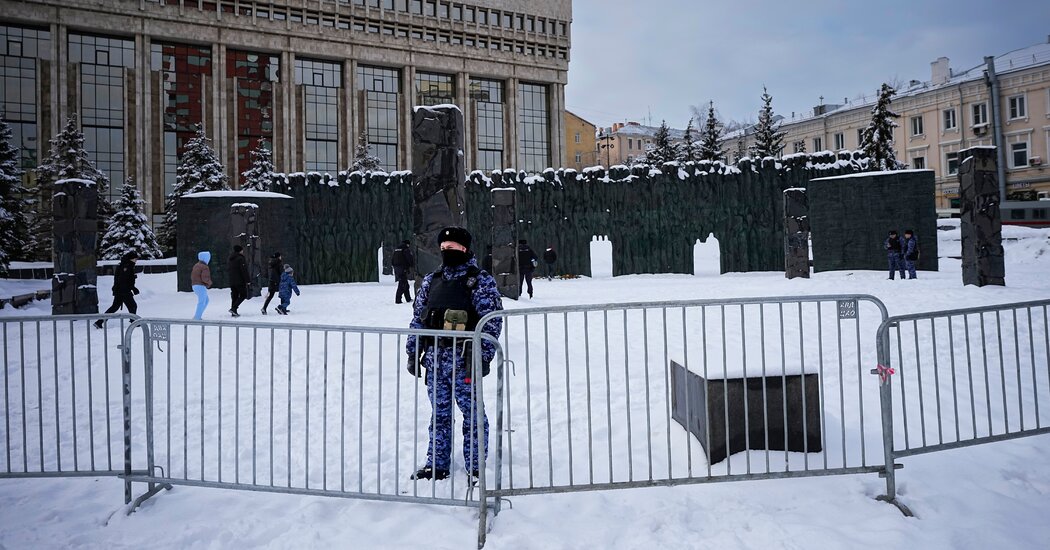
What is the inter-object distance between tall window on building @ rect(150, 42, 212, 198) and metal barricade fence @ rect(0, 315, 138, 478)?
147 feet

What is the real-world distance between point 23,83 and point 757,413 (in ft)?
188

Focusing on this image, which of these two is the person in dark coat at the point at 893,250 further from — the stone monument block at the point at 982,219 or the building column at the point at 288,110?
the building column at the point at 288,110

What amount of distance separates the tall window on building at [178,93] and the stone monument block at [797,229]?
150 feet

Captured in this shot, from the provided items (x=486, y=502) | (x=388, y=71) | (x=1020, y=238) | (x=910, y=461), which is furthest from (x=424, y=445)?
(x=388, y=71)

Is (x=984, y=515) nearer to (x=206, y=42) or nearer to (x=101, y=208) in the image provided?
(x=101, y=208)

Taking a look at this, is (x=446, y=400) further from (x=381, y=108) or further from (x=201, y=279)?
(x=381, y=108)

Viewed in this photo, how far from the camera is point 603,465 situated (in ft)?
14.6

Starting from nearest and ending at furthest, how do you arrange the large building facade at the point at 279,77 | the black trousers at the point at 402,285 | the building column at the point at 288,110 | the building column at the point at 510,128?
the black trousers at the point at 402,285, the large building facade at the point at 279,77, the building column at the point at 288,110, the building column at the point at 510,128

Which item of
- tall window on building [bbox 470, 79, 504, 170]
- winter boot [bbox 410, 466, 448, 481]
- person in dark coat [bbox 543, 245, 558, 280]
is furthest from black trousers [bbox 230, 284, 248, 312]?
tall window on building [bbox 470, 79, 504, 170]

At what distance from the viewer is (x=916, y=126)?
45062 mm

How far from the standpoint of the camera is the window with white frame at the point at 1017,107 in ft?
128

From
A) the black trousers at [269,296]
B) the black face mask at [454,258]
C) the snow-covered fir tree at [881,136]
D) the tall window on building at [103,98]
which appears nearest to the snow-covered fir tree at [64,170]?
the tall window on building at [103,98]

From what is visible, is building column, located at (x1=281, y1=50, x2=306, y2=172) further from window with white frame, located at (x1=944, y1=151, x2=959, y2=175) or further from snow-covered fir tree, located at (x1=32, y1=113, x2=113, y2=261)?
window with white frame, located at (x1=944, y1=151, x2=959, y2=175)

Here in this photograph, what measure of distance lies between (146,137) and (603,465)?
173 ft
